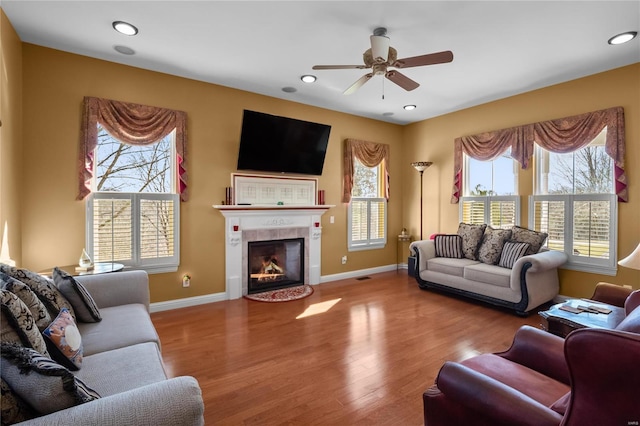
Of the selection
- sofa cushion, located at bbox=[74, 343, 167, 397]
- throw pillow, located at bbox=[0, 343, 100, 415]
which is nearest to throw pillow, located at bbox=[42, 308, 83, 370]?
sofa cushion, located at bbox=[74, 343, 167, 397]

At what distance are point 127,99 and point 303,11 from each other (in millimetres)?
2368

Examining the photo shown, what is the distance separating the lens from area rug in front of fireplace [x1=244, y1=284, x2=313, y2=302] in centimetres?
428

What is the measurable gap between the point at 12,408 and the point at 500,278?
426 centimetres

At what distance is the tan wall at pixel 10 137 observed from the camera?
8.41 ft

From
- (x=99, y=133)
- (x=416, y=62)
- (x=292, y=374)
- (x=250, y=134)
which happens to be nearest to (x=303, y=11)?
(x=416, y=62)

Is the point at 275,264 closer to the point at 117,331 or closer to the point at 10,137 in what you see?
the point at 117,331

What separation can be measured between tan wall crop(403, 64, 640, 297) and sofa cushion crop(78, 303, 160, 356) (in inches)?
189

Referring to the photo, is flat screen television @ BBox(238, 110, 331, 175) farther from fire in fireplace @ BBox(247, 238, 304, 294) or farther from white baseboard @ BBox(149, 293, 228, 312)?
white baseboard @ BBox(149, 293, 228, 312)

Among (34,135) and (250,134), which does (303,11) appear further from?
(34,135)

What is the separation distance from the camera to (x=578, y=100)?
13.0ft

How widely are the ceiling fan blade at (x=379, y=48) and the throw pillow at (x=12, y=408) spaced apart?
3.05 m

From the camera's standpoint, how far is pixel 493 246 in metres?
4.28

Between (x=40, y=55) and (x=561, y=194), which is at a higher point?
(x=40, y=55)

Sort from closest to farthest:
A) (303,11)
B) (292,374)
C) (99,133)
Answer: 1. (292,374)
2. (303,11)
3. (99,133)
